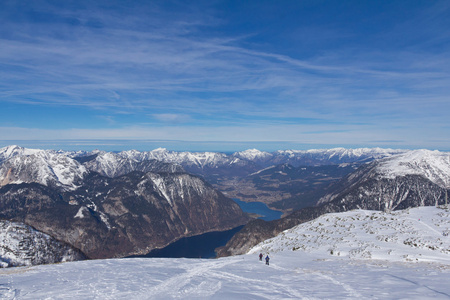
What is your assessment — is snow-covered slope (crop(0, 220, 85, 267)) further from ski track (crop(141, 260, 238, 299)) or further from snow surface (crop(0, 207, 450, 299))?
ski track (crop(141, 260, 238, 299))

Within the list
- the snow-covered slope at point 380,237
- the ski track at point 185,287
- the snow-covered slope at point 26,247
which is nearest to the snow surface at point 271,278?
the ski track at point 185,287

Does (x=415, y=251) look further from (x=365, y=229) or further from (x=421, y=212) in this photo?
(x=421, y=212)

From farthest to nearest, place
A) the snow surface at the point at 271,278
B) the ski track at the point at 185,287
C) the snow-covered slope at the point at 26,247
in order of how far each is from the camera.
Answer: the snow-covered slope at the point at 26,247 < the ski track at the point at 185,287 < the snow surface at the point at 271,278

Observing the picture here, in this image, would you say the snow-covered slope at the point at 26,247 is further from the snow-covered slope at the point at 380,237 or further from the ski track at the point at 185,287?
the snow-covered slope at the point at 380,237

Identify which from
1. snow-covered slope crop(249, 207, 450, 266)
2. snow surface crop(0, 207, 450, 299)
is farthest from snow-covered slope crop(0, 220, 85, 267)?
snow-covered slope crop(249, 207, 450, 266)

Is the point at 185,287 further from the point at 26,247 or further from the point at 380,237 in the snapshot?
the point at 26,247

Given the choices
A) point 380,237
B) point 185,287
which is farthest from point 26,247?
point 380,237
